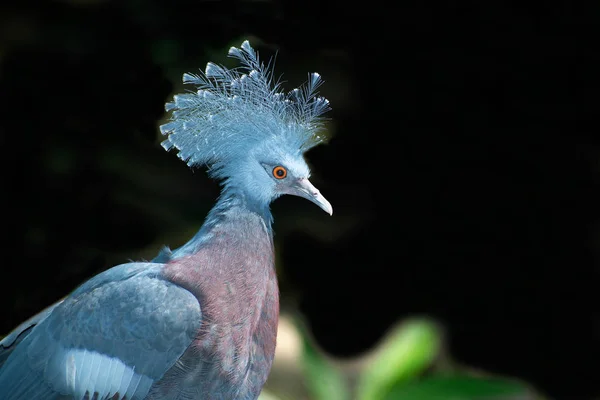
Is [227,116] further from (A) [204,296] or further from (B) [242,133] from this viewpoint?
(A) [204,296]

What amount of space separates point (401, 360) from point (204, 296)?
1575 mm

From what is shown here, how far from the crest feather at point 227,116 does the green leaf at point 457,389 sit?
5.11ft

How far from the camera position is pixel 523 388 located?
3.14 m

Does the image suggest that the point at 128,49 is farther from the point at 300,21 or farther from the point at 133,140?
the point at 300,21

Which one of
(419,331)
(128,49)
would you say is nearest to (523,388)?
(419,331)

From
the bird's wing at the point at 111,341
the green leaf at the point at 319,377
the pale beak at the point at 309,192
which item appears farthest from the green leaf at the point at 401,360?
the bird's wing at the point at 111,341

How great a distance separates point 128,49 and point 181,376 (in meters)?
1.67

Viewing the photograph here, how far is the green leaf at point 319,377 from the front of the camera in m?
3.14

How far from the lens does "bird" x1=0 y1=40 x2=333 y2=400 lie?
183 cm

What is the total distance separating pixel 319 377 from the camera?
3152mm

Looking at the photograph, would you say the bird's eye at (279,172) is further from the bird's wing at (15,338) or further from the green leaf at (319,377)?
the green leaf at (319,377)

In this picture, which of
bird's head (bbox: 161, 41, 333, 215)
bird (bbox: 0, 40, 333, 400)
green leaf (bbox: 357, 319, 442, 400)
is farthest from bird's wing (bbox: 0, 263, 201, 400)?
green leaf (bbox: 357, 319, 442, 400)

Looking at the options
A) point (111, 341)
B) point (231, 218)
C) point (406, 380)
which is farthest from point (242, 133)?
point (406, 380)

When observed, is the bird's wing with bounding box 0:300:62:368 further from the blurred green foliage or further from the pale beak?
the blurred green foliage
